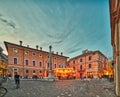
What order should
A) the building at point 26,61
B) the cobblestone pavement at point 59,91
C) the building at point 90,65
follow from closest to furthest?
the cobblestone pavement at point 59,91 → the building at point 26,61 → the building at point 90,65

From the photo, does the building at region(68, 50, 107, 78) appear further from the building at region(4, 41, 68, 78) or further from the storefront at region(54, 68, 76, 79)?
the storefront at region(54, 68, 76, 79)

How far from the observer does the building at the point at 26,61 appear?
59188 millimetres

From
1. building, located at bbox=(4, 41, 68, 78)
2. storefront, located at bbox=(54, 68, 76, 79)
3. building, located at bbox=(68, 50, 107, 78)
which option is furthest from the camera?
building, located at bbox=(68, 50, 107, 78)

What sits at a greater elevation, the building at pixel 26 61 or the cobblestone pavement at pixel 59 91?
the building at pixel 26 61

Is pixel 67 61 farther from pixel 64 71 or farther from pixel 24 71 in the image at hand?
pixel 24 71

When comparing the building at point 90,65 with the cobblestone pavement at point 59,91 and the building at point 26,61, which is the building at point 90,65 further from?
the cobblestone pavement at point 59,91

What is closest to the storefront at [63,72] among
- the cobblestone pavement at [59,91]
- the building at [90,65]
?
the building at [90,65]

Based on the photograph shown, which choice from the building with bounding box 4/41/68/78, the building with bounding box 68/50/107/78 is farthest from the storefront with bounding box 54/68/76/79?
the building with bounding box 68/50/107/78

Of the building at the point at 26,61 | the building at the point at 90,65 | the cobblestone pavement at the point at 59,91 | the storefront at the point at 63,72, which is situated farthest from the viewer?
the building at the point at 90,65

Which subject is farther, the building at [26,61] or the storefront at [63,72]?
the storefront at [63,72]

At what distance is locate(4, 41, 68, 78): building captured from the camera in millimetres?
59188

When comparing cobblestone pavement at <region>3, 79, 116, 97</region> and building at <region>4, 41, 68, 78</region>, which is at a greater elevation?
building at <region>4, 41, 68, 78</region>

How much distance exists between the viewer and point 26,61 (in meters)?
64.1

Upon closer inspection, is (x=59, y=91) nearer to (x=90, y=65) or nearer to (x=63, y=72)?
(x=63, y=72)
